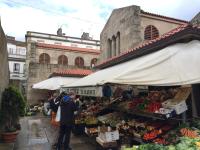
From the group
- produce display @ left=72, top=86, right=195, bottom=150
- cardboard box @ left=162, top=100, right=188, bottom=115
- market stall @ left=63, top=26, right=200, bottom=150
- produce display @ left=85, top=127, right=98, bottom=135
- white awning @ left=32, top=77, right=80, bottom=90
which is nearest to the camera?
produce display @ left=72, top=86, right=195, bottom=150

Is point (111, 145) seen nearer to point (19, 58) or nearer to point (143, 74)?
point (143, 74)

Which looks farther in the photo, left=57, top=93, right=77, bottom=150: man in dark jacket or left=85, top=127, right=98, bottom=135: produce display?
left=85, top=127, right=98, bottom=135: produce display

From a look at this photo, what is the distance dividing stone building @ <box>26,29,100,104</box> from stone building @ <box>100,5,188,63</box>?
27.5 ft

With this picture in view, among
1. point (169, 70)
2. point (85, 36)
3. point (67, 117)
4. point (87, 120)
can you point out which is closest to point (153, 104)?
point (169, 70)

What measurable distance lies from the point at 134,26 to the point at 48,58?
14.7 metres

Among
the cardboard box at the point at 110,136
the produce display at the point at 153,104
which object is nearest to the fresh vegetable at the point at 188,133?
the produce display at the point at 153,104

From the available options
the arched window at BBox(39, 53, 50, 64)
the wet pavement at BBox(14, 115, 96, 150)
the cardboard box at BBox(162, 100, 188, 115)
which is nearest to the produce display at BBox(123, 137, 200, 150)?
the cardboard box at BBox(162, 100, 188, 115)

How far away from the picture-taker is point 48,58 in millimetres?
26594

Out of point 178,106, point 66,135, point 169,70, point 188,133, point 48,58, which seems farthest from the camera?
point 48,58

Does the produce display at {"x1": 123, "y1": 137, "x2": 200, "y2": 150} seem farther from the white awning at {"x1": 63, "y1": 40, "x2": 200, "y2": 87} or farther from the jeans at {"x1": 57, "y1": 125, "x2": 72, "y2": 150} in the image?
the jeans at {"x1": 57, "y1": 125, "x2": 72, "y2": 150}

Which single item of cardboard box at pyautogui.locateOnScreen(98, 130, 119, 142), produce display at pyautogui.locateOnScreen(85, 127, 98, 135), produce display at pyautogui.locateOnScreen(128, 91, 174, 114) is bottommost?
produce display at pyautogui.locateOnScreen(85, 127, 98, 135)

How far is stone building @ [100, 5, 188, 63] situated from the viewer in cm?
1447

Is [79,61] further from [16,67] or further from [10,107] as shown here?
[16,67]

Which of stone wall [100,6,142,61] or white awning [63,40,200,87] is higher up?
stone wall [100,6,142,61]
